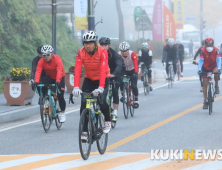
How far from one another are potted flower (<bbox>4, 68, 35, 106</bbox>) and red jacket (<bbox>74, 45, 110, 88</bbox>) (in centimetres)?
617

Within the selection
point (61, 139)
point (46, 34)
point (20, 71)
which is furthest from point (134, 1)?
point (61, 139)

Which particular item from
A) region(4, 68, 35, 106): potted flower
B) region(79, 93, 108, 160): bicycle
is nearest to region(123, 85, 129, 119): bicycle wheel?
region(4, 68, 35, 106): potted flower

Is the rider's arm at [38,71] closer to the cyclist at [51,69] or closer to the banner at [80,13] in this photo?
the cyclist at [51,69]

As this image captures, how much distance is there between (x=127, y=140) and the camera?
9.09 meters

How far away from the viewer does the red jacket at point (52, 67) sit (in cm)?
1034

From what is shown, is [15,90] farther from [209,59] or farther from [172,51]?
[172,51]

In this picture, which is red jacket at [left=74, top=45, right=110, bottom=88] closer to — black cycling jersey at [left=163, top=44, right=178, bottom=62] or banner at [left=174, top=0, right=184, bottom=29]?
black cycling jersey at [left=163, top=44, right=178, bottom=62]

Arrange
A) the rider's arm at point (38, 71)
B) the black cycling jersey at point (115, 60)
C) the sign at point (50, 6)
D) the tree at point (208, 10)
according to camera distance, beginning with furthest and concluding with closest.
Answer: the tree at point (208, 10) → the sign at point (50, 6) → the rider's arm at point (38, 71) → the black cycling jersey at point (115, 60)

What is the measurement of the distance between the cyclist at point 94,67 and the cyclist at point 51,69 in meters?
2.07

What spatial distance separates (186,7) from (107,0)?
7873cm

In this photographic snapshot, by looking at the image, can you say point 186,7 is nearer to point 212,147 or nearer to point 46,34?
point 46,34

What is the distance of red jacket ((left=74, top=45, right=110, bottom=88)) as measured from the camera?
755 cm

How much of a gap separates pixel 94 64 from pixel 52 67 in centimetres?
295

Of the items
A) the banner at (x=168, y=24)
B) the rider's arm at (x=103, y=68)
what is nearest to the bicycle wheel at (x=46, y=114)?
the rider's arm at (x=103, y=68)
